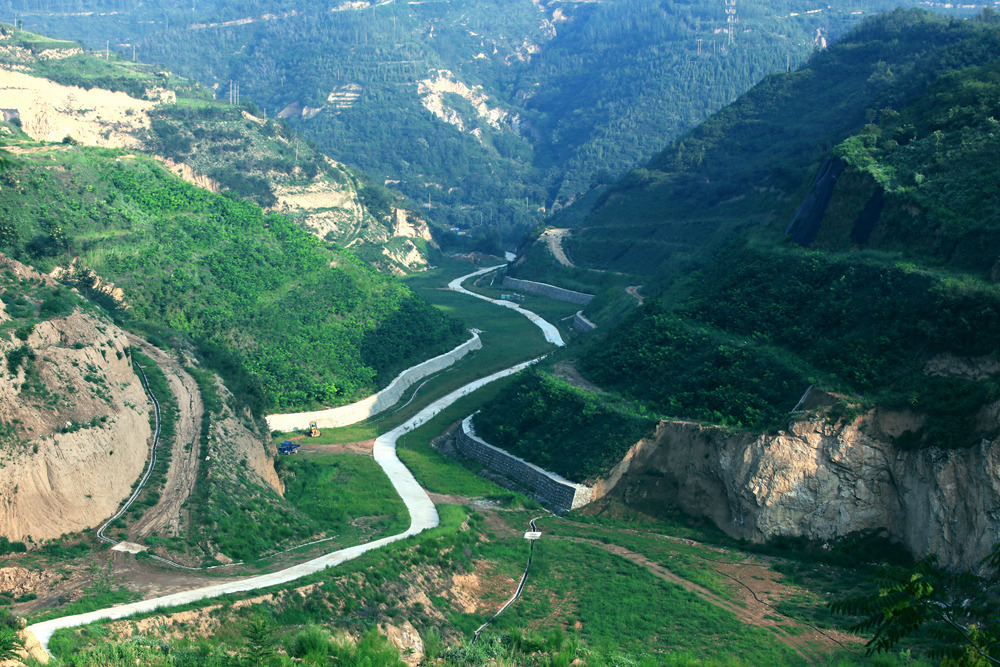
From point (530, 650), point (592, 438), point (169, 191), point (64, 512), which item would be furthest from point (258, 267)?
point (530, 650)

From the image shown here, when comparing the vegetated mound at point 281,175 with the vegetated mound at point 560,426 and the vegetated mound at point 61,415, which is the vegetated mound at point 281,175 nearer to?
the vegetated mound at point 560,426

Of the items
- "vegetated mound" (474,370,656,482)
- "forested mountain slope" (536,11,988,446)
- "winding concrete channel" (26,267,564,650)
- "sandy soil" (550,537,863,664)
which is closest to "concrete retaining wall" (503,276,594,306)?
"forested mountain slope" (536,11,988,446)

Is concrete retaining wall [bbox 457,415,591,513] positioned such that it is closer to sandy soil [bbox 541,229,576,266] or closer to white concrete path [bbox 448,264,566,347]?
white concrete path [bbox 448,264,566,347]

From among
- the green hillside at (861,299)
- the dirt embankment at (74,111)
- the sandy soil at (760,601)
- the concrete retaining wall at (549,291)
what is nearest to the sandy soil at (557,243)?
the concrete retaining wall at (549,291)

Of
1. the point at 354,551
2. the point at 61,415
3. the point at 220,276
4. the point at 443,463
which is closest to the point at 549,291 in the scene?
the point at 220,276

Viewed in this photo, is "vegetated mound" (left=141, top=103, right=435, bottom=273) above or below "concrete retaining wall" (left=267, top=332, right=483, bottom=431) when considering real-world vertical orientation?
above

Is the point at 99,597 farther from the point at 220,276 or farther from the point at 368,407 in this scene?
the point at 220,276
